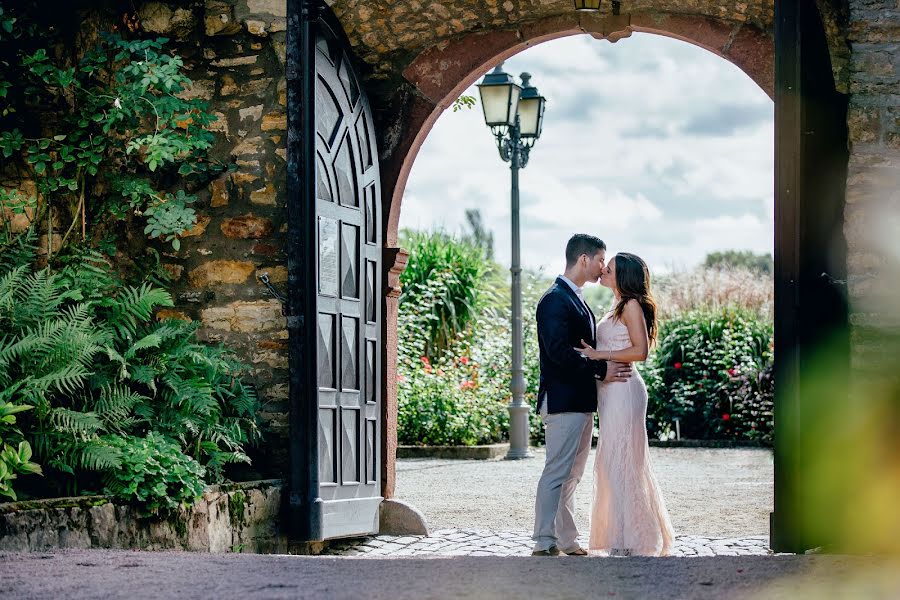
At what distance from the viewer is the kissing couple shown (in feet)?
19.4

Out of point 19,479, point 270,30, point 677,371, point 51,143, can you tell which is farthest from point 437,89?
point 677,371

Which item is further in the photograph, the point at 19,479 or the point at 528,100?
the point at 528,100

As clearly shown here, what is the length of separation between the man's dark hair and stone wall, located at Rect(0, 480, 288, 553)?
2058mm

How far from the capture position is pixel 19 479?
545cm

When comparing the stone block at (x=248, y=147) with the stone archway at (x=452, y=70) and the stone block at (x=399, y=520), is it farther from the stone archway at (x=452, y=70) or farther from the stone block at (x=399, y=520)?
the stone block at (x=399, y=520)

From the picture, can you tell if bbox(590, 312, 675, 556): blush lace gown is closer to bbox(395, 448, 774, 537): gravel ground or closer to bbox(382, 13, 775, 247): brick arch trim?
bbox(395, 448, 774, 537): gravel ground

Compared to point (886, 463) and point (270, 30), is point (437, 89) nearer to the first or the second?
point (270, 30)

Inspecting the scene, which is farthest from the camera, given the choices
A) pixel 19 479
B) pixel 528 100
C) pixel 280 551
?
pixel 528 100

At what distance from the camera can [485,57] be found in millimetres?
7512

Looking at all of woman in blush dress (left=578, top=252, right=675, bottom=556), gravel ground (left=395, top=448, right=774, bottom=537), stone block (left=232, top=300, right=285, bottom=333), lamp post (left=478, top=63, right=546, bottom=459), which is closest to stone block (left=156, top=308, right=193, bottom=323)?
stone block (left=232, top=300, right=285, bottom=333)

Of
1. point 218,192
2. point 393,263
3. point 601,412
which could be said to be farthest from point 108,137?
point 601,412

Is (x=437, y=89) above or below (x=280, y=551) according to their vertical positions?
above

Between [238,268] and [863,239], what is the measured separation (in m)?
3.62

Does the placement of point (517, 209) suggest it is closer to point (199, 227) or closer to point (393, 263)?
point (393, 263)
